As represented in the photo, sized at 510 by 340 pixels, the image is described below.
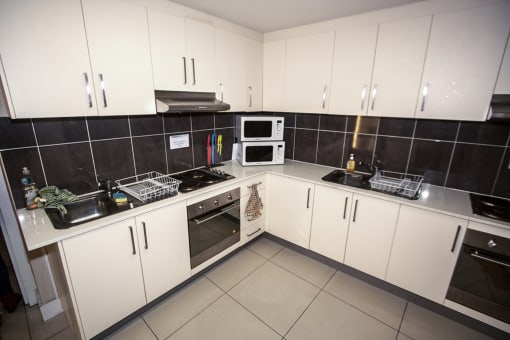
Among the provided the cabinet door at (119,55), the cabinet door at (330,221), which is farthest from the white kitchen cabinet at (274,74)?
the cabinet door at (119,55)

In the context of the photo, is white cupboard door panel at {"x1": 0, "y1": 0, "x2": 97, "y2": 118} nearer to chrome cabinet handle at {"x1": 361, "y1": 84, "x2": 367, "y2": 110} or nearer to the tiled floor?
the tiled floor

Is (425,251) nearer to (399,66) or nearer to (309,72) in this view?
(399,66)

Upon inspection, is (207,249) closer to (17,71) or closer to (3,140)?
(3,140)

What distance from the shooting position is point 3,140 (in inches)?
53.6

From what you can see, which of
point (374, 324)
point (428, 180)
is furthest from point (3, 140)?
point (428, 180)

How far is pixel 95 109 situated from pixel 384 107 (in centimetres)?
207

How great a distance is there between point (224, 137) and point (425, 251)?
6.84 ft

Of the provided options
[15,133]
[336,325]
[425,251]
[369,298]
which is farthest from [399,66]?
[15,133]

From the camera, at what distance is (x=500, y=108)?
1.42 meters

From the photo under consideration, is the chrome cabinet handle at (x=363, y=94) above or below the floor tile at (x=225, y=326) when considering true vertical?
above

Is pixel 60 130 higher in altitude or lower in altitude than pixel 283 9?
lower

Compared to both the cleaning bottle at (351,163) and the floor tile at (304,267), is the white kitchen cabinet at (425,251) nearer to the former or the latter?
the floor tile at (304,267)

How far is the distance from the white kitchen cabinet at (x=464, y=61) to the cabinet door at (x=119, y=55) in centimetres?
198

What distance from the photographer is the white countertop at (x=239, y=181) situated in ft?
3.98
